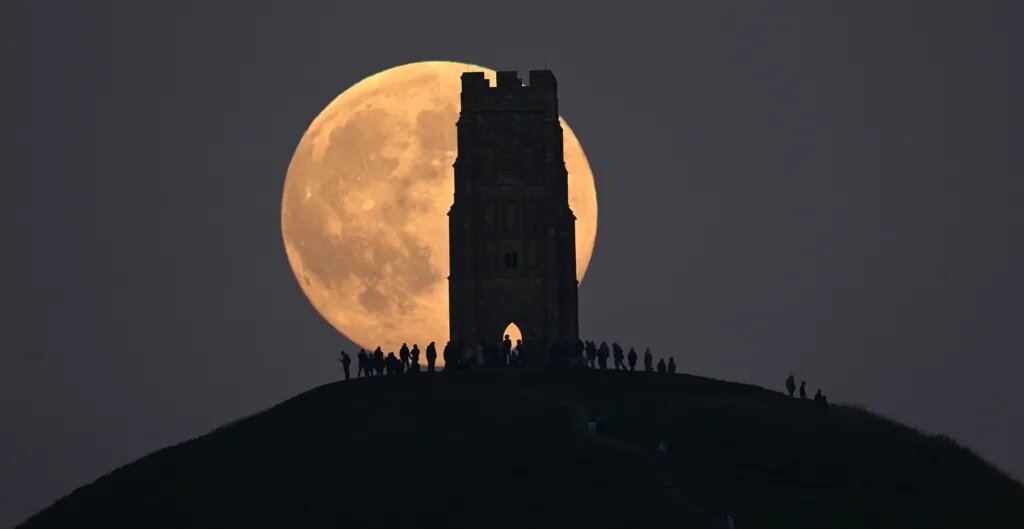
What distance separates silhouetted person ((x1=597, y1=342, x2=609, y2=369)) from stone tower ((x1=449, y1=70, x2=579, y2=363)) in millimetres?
13887

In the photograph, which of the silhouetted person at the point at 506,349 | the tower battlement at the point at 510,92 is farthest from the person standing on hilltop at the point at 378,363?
the tower battlement at the point at 510,92

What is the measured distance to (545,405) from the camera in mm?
A: 91250

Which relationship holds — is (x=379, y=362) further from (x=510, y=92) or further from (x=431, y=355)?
(x=510, y=92)

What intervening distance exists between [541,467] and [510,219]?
136ft

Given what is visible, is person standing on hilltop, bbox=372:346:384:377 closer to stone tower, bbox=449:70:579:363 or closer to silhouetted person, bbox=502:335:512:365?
silhouetted person, bbox=502:335:512:365

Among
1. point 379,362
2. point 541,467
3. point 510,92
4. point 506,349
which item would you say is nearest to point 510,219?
point 510,92

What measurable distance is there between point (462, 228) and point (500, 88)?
7.56 m

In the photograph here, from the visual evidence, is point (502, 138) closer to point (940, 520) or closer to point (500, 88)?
point (500, 88)

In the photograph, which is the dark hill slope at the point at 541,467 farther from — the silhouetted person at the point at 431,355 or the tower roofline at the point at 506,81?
the tower roofline at the point at 506,81

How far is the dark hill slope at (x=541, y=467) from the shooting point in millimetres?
76625

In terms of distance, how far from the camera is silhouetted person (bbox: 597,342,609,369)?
105 m

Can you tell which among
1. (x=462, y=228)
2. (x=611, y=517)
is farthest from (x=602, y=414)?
(x=462, y=228)

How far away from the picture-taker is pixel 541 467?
3159 inches

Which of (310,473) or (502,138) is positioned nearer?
(310,473)
